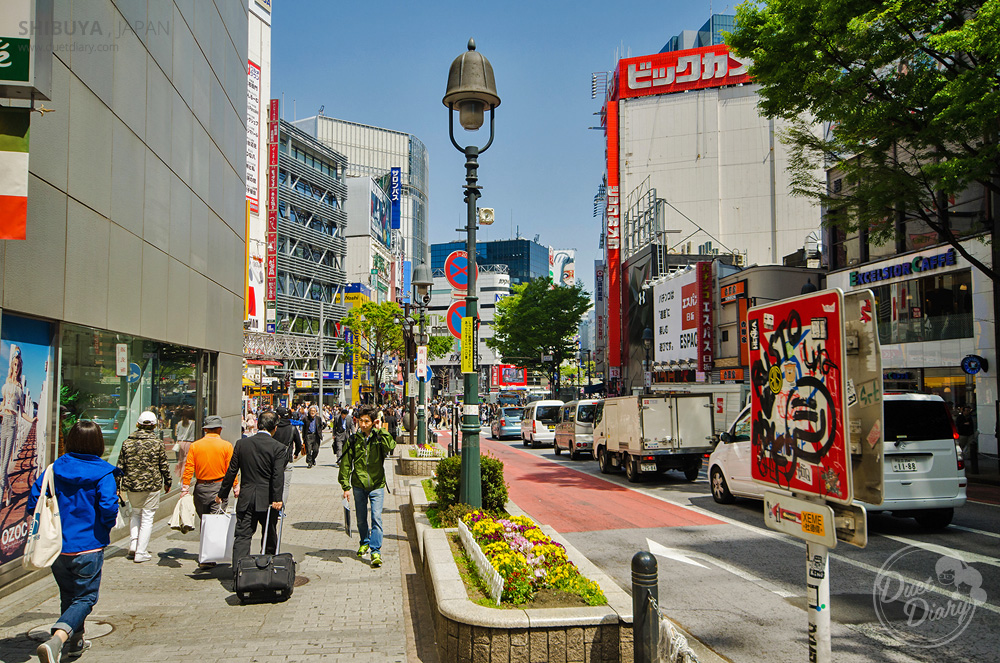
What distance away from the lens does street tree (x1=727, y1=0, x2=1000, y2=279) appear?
13812 mm

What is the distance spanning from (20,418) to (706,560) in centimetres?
801

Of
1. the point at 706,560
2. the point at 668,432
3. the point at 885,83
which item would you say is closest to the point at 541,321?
the point at 668,432

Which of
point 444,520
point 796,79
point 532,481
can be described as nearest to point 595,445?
point 532,481

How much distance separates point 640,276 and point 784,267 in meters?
17.1

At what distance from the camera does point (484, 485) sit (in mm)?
9922

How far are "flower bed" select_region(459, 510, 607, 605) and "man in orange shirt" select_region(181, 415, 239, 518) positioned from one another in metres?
3.75

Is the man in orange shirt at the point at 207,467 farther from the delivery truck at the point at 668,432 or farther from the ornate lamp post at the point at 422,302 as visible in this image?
the ornate lamp post at the point at 422,302

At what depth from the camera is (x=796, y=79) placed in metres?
16.4

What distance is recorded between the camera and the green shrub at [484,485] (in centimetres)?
991

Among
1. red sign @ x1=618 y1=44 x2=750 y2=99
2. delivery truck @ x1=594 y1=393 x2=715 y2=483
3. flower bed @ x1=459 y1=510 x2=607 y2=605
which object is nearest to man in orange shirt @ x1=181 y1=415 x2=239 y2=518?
flower bed @ x1=459 y1=510 x2=607 y2=605

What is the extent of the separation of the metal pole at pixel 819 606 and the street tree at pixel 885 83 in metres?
13.2

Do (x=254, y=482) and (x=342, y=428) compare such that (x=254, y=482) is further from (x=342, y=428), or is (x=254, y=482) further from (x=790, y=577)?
(x=342, y=428)

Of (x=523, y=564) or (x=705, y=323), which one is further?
(x=705, y=323)

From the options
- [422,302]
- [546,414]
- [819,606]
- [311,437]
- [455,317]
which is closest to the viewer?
[819,606]
